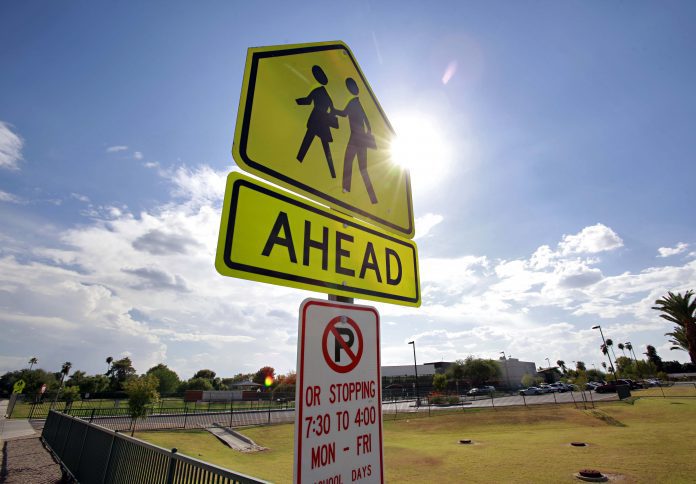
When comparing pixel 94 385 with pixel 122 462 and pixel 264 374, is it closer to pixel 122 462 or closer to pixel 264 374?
pixel 264 374

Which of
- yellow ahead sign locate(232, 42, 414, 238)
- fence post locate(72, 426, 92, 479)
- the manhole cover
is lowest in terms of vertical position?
the manhole cover

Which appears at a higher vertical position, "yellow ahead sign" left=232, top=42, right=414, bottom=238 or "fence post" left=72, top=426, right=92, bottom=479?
"yellow ahead sign" left=232, top=42, right=414, bottom=238

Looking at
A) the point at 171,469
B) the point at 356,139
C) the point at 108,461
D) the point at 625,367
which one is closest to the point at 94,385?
the point at 108,461

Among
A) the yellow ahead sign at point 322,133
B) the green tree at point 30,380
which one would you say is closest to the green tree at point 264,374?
the green tree at point 30,380

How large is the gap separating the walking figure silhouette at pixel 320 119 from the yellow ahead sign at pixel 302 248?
401mm

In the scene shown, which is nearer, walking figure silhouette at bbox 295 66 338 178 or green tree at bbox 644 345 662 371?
walking figure silhouette at bbox 295 66 338 178

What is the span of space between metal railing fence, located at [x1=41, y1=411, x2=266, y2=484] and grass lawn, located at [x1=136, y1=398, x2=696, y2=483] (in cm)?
569

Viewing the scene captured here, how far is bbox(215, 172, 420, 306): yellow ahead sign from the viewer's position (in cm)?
133

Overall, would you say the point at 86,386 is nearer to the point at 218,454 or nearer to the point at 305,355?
the point at 218,454

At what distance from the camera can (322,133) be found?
1990mm

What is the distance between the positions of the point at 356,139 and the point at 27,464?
1713cm

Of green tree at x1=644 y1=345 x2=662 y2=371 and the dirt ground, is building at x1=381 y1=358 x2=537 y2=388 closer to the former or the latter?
green tree at x1=644 y1=345 x2=662 y2=371

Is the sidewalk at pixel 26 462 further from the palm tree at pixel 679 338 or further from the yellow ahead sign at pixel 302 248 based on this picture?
the palm tree at pixel 679 338

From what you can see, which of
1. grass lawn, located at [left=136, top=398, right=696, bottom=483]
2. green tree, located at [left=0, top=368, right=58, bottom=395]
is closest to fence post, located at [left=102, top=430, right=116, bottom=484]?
grass lawn, located at [left=136, top=398, right=696, bottom=483]
